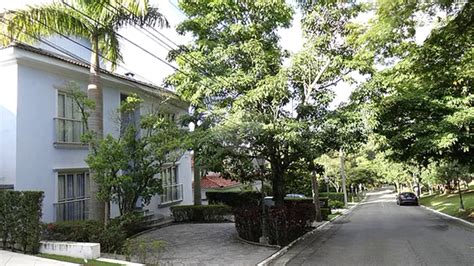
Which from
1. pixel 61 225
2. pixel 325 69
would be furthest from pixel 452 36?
pixel 61 225

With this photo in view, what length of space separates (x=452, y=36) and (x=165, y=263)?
8612 millimetres

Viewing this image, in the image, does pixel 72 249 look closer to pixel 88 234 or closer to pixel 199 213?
pixel 88 234

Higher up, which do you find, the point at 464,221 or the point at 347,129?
the point at 347,129

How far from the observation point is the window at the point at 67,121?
15.9 m

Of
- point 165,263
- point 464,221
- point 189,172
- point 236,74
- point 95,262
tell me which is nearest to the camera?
point 95,262

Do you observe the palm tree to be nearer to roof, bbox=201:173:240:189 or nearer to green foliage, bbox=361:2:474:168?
green foliage, bbox=361:2:474:168

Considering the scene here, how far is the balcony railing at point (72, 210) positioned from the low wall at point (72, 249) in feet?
13.4

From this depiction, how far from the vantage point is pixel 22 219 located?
1117 cm

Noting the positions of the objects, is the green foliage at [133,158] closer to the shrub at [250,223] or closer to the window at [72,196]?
the window at [72,196]

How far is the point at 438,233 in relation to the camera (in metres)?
17.5

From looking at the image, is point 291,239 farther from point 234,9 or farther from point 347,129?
point 234,9

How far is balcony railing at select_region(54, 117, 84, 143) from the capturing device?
15.8m

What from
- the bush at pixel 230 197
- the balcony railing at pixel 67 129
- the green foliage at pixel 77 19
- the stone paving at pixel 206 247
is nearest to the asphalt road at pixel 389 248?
the stone paving at pixel 206 247

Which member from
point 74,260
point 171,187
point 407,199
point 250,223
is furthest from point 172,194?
point 407,199
